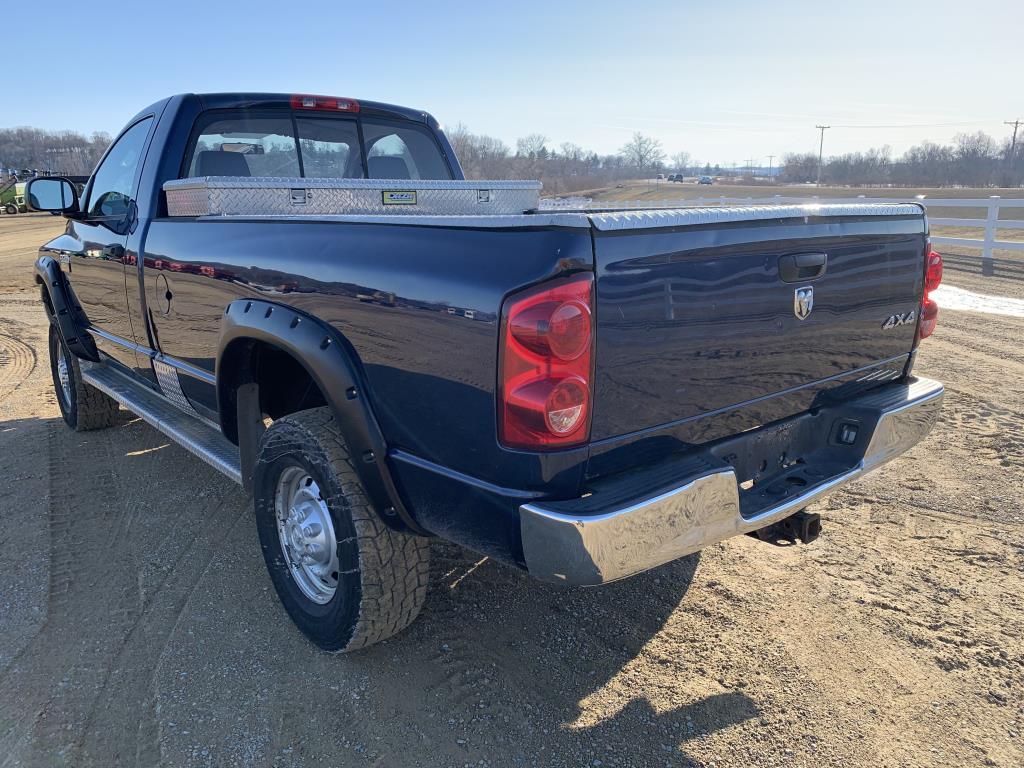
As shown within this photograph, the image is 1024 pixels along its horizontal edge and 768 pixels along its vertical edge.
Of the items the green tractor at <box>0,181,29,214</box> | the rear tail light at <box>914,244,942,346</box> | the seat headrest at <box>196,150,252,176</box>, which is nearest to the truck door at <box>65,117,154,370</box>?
the seat headrest at <box>196,150,252,176</box>

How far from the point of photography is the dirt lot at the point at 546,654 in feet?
7.78

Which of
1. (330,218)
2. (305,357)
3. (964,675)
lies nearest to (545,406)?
(305,357)

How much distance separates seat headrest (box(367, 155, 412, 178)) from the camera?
4.72 m

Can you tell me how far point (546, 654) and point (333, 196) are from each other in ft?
8.18

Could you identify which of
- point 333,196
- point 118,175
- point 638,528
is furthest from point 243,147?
point 638,528

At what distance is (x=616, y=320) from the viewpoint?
2018 mm

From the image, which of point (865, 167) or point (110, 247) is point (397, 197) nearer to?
point (110, 247)

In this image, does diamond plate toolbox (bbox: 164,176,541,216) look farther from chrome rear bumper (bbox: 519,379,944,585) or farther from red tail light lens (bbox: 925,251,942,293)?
red tail light lens (bbox: 925,251,942,293)

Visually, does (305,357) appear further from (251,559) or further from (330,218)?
(251,559)

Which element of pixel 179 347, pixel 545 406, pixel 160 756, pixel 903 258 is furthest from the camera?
pixel 179 347

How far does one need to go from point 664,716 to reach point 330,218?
2.08m

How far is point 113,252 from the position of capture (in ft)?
13.3

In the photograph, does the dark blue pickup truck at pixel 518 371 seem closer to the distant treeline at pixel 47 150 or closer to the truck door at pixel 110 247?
the truck door at pixel 110 247

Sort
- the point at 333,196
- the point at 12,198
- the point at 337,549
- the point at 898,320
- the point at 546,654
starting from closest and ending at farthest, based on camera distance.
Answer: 1. the point at 337,549
2. the point at 546,654
3. the point at 898,320
4. the point at 333,196
5. the point at 12,198
